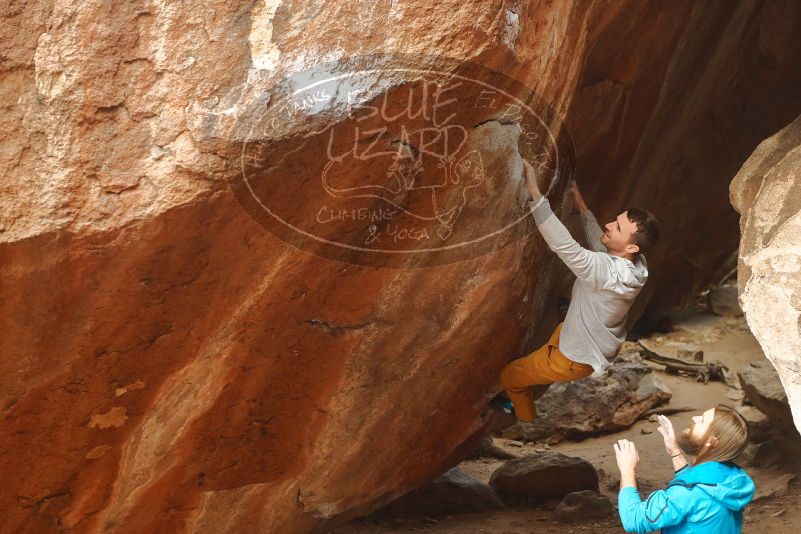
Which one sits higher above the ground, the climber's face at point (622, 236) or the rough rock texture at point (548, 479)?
the climber's face at point (622, 236)

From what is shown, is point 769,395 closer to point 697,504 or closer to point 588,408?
point 588,408

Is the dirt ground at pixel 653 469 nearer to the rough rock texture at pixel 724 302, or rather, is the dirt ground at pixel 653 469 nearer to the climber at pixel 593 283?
the rough rock texture at pixel 724 302

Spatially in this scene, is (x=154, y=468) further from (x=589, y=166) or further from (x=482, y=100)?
(x=589, y=166)

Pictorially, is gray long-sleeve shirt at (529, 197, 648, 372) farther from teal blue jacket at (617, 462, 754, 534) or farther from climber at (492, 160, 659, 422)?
teal blue jacket at (617, 462, 754, 534)

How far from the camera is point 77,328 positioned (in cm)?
314

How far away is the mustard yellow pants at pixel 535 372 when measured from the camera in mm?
4055

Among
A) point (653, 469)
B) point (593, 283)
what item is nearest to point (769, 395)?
point (653, 469)

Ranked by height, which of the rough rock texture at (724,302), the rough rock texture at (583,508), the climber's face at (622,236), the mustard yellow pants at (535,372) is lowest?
the rough rock texture at (724,302)

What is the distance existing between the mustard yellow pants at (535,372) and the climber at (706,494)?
3.26ft

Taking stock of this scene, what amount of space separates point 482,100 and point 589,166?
155cm

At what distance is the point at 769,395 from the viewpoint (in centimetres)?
562

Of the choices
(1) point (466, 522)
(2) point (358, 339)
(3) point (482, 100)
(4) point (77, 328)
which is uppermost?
(3) point (482, 100)

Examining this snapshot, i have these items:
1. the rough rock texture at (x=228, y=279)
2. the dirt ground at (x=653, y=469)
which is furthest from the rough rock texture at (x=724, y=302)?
the rough rock texture at (x=228, y=279)

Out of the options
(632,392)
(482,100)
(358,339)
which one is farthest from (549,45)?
(632,392)
